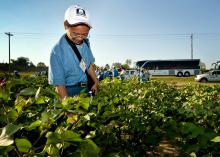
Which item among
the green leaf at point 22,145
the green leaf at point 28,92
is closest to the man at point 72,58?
the green leaf at point 28,92

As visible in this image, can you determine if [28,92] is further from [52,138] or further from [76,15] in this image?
[76,15]

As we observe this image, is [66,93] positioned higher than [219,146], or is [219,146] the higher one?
[66,93]

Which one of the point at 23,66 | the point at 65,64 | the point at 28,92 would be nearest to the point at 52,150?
the point at 28,92

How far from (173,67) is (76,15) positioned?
172 feet

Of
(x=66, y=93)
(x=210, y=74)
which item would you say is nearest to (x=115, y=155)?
(x=66, y=93)

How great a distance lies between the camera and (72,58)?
3121 millimetres

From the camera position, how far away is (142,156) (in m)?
4.04

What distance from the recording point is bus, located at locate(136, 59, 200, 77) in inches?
2124

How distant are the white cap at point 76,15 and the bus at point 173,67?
51.4 metres

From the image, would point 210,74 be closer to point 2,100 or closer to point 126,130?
point 126,130

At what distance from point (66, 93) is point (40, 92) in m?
1.84

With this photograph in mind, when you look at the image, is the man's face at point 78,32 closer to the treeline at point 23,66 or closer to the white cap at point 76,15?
the white cap at point 76,15

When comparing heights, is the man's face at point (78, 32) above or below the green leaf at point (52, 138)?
above

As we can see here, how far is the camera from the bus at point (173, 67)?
5394cm
